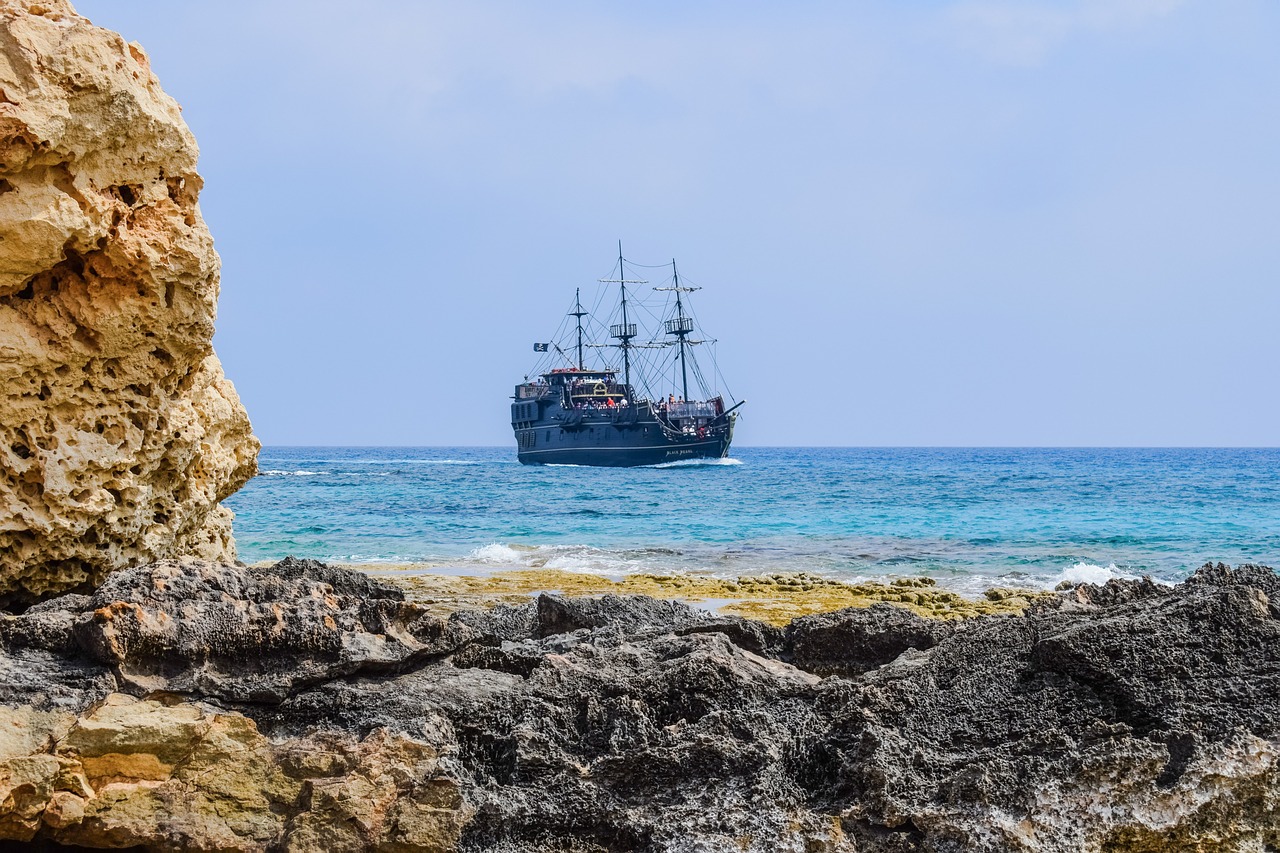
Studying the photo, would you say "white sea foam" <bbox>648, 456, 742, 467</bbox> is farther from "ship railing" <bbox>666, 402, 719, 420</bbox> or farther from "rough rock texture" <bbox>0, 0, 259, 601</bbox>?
"rough rock texture" <bbox>0, 0, 259, 601</bbox>

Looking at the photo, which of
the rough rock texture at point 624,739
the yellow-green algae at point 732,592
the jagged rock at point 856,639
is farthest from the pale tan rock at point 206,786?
the yellow-green algae at point 732,592

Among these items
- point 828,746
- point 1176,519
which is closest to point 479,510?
point 1176,519

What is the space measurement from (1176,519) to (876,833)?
73.7 ft

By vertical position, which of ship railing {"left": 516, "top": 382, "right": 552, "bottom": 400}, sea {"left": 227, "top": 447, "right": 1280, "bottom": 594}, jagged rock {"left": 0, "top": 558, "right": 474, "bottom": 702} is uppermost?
ship railing {"left": 516, "top": 382, "right": 552, "bottom": 400}

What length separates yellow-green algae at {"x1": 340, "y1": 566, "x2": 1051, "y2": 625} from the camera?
923 centimetres

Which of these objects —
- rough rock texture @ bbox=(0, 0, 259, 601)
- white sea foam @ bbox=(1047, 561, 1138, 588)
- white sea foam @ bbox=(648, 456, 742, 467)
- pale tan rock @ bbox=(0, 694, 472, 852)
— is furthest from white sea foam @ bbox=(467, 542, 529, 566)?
white sea foam @ bbox=(648, 456, 742, 467)

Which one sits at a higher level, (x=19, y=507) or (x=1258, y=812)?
(x=19, y=507)

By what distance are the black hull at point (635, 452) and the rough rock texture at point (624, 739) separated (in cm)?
4988

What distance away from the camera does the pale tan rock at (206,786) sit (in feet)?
8.92

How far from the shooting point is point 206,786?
2.81 metres

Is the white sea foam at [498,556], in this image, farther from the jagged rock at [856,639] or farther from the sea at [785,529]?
the jagged rock at [856,639]

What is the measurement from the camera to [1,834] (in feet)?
9.13

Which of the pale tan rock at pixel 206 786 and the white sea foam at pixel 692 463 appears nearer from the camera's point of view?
the pale tan rock at pixel 206 786

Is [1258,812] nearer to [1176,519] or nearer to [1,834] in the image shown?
[1,834]
